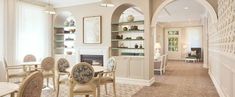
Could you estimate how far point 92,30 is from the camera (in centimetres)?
654

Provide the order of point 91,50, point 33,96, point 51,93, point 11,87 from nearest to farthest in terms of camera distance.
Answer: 1. point 33,96
2. point 11,87
3. point 51,93
4. point 91,50

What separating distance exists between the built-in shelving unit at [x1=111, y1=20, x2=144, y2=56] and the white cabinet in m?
0.43

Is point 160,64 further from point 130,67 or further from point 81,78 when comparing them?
point 81,78

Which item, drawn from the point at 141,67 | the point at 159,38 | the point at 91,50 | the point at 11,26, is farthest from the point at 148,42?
the point at 159,38

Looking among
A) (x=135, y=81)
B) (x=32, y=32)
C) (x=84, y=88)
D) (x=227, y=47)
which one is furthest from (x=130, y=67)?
(x=32, y=32)

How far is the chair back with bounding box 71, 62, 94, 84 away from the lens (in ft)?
10.3

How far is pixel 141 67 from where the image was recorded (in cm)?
566

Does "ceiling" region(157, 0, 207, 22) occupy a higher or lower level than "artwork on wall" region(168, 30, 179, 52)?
higher

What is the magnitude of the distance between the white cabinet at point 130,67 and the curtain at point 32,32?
312 centimetres

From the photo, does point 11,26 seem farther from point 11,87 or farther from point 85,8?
point 11,87

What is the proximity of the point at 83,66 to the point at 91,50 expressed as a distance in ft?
11.3

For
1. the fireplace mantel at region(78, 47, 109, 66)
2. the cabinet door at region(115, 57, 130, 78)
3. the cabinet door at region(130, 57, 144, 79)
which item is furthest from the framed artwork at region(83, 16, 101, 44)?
the cabinet door at region(130, 57, 144, 79)

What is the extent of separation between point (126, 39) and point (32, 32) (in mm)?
3413

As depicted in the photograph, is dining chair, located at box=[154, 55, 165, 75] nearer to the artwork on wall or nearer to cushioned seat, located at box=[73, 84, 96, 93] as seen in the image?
cushioned seat, located at box=[73, 84, 96, 93]
